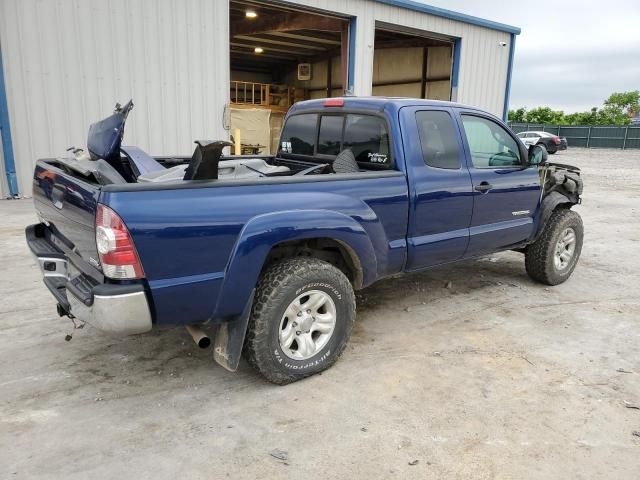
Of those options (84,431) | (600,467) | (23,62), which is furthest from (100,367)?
(23,62)

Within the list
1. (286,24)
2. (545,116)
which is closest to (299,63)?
(286,24)

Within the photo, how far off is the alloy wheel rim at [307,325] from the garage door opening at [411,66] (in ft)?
45.1

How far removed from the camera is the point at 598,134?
1558 inches

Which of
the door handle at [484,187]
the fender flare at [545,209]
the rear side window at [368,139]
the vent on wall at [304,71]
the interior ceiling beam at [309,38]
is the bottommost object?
the fender flare at [545,209]

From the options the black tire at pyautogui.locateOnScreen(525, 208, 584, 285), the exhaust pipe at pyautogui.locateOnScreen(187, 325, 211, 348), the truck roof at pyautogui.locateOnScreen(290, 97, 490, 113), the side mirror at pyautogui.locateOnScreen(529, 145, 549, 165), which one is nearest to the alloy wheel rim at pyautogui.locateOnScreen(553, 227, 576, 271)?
the black tire at pyautogui.locateOnScreen(525, 208, 584, 285)

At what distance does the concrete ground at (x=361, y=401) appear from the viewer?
251 cm

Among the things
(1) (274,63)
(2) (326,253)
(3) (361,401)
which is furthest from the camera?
(1) (274,63)

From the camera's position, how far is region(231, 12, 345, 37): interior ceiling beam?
1215 centimetres

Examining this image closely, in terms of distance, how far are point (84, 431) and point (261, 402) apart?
3.18 feet

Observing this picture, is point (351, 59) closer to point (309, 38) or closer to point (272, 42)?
point (309, 38)

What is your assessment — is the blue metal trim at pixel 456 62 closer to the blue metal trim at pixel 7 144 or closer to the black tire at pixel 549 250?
the black tire at pixel 549 250

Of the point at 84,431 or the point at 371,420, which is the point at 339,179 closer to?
the point at 371,420

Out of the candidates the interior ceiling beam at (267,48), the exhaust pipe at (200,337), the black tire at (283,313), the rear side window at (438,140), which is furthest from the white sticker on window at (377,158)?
the interior ceiling beam at (267,48)

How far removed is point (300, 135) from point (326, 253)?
1.54 meters
